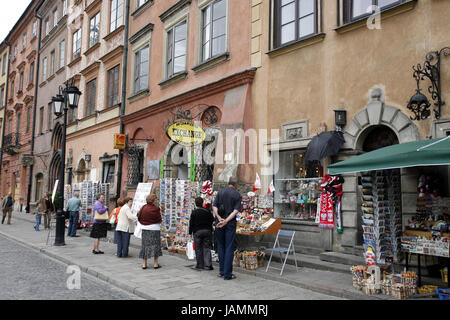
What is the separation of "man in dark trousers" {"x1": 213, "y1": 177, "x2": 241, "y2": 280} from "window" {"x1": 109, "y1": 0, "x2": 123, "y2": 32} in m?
13.8

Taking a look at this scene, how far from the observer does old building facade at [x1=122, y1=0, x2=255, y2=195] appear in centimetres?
1137

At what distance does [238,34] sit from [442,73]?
605 cm

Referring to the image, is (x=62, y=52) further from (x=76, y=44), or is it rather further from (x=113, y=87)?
(x=113, y=87)

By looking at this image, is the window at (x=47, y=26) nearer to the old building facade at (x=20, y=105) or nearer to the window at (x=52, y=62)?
the old building facade at (x=20, y=105)

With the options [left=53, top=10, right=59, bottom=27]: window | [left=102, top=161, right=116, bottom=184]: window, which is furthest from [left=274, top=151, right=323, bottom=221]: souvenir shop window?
[left=53, top=10, right=59, bottom=27]: window

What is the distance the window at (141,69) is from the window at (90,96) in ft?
13.9

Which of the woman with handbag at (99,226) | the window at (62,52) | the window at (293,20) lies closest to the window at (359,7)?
the window at (293,20)

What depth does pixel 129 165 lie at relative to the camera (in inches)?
663

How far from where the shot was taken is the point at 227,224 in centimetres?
753

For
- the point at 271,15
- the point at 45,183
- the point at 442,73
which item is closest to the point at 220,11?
the point at 271,15

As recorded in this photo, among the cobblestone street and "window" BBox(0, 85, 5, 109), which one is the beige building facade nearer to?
the cobblestone street

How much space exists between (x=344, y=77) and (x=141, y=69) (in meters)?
10.5

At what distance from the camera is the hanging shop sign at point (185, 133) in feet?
35.0
